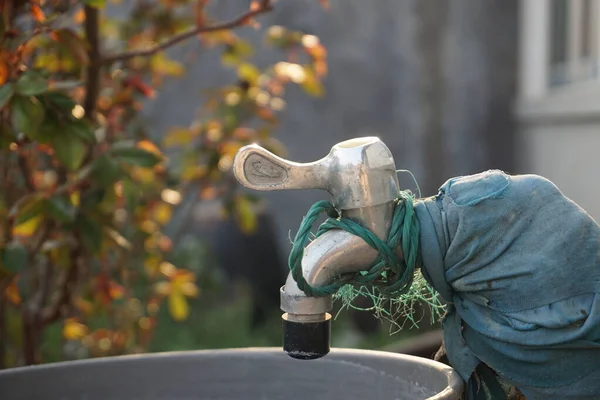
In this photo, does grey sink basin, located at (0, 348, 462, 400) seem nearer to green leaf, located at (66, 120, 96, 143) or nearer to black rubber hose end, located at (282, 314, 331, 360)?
black rubber hose end, located at (282, 314, 331, 360)

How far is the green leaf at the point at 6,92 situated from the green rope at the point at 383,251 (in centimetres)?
56

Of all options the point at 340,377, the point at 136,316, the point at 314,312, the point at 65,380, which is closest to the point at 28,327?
the point at 136,316

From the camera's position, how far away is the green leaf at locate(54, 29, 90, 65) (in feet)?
4.89

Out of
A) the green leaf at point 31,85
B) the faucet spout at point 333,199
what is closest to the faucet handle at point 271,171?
the faucet spout at point 333,199

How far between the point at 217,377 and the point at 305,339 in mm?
267

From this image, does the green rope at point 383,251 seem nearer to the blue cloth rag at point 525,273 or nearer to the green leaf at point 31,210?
the blue cloth rag at point 525,273

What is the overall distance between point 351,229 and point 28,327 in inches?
48.2

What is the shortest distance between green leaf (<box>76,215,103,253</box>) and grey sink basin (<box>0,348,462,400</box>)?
0.50 m

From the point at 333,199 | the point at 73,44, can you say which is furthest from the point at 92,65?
the point at 333,199

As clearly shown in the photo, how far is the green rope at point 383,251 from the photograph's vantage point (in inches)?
37.0

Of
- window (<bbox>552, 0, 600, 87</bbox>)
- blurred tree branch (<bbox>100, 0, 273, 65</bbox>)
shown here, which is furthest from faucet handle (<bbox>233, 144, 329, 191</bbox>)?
window (<bbox>552, 0, 600, 87</bbox>)

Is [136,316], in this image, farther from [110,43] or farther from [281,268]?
[281,268]

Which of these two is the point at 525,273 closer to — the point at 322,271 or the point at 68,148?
the point at 322,271

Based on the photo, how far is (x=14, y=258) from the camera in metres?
1.51
